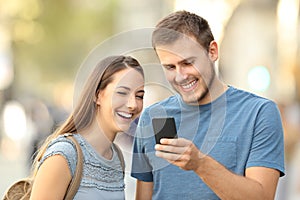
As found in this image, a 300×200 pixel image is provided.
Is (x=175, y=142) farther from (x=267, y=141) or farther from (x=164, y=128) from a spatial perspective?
(x=267, y=141)

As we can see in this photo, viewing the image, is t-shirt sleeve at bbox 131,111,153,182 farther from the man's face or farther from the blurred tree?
the blurred tree

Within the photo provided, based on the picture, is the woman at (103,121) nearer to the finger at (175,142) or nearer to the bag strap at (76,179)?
the bag strap at (76,179)

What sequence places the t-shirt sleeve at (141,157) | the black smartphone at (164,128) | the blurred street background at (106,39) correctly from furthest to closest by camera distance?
1. the blurred street background at (106,39)
2. the t-shirt sleeve at (141,157)
3. the black smartphone at (164,128)

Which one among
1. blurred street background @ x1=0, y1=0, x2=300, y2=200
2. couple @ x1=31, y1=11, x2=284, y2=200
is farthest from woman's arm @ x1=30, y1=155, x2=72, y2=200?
blurred street background @ x1=0, y1=0, x2=300, y2=200

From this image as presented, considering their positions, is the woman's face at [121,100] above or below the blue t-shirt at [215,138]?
above

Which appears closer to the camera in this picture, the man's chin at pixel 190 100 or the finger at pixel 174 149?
the finger at pixel 174 149

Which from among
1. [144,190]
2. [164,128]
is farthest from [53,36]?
[164,128]

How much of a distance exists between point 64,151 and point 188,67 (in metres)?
0.76

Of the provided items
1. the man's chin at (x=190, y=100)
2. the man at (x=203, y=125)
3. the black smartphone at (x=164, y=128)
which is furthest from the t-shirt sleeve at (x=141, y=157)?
the black smartphone at (x=164, y=128)

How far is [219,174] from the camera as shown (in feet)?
12.0

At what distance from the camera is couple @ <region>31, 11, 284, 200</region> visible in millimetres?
3686

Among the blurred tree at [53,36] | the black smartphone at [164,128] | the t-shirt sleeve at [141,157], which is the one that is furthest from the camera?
the blurred tree at [53,36]

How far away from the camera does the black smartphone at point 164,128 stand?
3.73 metres

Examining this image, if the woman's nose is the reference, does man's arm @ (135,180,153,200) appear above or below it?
below
